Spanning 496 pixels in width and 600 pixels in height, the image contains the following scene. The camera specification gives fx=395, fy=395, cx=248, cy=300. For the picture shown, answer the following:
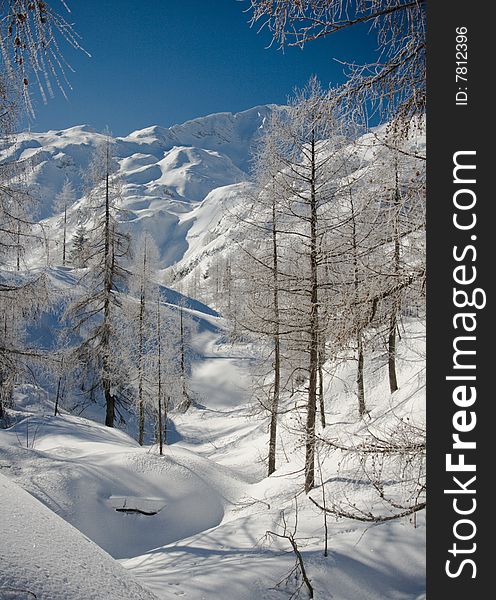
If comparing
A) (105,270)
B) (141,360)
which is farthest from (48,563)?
(105,270)

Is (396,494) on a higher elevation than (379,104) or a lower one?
lower

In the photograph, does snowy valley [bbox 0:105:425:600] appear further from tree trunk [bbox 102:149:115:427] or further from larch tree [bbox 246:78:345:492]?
tree trunk [bbox 102:149:115:427]

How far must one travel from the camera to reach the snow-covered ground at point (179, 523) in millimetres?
2311

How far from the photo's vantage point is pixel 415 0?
257 cm

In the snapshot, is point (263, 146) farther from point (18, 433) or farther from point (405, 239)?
point (18, 433)

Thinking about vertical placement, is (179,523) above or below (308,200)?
below

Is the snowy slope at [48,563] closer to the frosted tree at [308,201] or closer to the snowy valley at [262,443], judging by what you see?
the snowy valley at [262,443]

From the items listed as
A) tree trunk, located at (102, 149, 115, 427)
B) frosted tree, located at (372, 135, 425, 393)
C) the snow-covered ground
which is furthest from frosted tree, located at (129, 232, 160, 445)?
frosted tree, located at (372, 135, 425, 393)

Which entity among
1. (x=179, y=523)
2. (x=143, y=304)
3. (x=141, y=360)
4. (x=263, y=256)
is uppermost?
(x=263, y=256)

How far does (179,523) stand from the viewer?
991cm

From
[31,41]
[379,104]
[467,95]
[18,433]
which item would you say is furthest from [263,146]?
[18,433]

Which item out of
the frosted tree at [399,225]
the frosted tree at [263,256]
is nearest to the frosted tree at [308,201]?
the frosted tree at [263,256]

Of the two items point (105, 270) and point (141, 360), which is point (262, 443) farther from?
point (105, 270)

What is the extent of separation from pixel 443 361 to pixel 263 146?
373 inches
